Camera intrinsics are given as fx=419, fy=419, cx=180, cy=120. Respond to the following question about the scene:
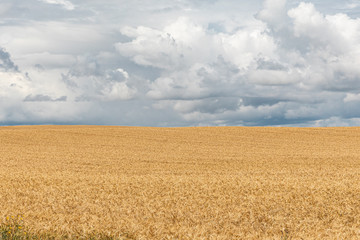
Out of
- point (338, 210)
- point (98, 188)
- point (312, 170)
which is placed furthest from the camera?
point (312, 170)

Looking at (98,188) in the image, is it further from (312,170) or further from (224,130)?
(224,130)

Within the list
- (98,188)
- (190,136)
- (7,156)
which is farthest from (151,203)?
(190,136)

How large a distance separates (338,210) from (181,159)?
56.6ft

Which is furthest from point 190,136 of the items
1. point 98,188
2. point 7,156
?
point 98,188

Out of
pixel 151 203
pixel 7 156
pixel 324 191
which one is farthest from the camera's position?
pixel 7 156

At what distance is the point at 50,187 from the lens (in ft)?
51.5

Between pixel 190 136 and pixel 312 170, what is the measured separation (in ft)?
84.7

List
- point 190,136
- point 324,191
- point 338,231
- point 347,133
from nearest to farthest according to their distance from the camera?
point 338,231 → point 324,191 → point 190,136 → point 347,133

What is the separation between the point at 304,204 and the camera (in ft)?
40.7

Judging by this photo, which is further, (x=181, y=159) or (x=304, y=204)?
(x=181, y=159)

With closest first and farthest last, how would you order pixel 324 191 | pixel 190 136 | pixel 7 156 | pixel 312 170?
pixel 324 191 → pixel 312 170 → pixel 7 156 → pixel 190 136

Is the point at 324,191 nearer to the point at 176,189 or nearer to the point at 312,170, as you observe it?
the point at 176,189

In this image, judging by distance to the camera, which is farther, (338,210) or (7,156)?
(7,156)

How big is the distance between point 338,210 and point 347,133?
4491 cm
